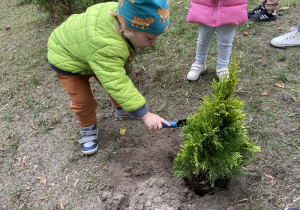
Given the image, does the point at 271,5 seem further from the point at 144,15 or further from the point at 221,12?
the point at 144,15

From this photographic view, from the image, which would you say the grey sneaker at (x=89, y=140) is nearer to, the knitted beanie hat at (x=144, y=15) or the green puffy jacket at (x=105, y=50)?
the green puffy jacket at (x=105, y=50)

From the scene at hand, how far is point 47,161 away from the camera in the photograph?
277 centimetres

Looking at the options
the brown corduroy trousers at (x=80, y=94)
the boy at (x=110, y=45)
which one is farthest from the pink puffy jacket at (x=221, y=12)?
the brown corduroy trousers at (x=80, y=94)

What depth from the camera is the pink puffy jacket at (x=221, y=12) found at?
2.92 m

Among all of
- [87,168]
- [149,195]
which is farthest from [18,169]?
[149,195]

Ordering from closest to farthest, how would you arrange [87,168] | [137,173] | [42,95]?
[137,173]
[87,168]
[42,95]

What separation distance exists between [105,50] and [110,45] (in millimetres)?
60

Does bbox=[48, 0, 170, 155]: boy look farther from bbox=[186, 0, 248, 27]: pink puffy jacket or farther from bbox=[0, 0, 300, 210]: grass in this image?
bbox=[186, 0, 248, 27]: pink puffy jacket

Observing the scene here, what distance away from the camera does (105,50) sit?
2.04 m

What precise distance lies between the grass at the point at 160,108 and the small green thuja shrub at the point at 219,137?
1.76ft

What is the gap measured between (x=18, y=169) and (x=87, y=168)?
31.9 inches

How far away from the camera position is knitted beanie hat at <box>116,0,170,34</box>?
70.3 inches

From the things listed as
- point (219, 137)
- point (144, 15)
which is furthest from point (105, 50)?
point (219, 137)

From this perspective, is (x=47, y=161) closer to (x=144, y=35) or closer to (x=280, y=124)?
(x=144, y=35)
